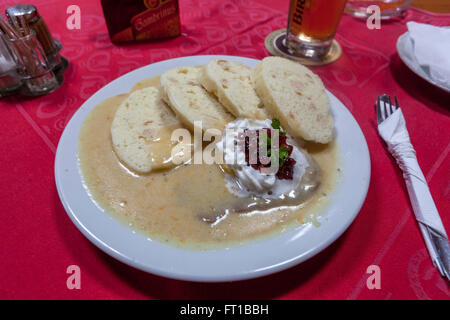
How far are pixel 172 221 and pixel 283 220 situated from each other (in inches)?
18.6

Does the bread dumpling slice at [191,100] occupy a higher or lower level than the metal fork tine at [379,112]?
higher

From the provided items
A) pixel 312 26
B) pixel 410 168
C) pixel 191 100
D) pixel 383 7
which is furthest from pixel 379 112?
pixel 383 7

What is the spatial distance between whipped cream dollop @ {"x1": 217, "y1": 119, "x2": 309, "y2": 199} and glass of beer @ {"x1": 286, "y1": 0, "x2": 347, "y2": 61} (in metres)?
1.24

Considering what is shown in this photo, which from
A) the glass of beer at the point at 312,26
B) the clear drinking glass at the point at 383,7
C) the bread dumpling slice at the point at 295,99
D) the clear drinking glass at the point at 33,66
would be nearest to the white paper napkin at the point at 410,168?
the bread dumpling slice at the point at 295,99

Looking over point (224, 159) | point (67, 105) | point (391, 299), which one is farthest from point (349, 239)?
point (67, 105)

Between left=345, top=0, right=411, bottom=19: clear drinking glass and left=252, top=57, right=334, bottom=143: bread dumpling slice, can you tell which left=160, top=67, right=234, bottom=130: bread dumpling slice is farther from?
left=345, top=0, right=411, bottom=19: clear drinking glass

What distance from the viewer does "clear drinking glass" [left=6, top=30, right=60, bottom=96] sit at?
179 centimetres

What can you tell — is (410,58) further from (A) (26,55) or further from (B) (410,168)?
(A) (26,55)

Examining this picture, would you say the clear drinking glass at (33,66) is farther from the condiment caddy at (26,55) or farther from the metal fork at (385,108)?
the metal fork at (385,108)

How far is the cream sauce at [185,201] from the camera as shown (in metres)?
1.21

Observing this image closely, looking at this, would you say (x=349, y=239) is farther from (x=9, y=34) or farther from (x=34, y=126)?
(x=9, y=34)

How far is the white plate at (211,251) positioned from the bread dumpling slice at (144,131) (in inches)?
9.5

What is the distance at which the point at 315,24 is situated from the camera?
87.2 inches

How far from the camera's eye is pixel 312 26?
7.34ft
